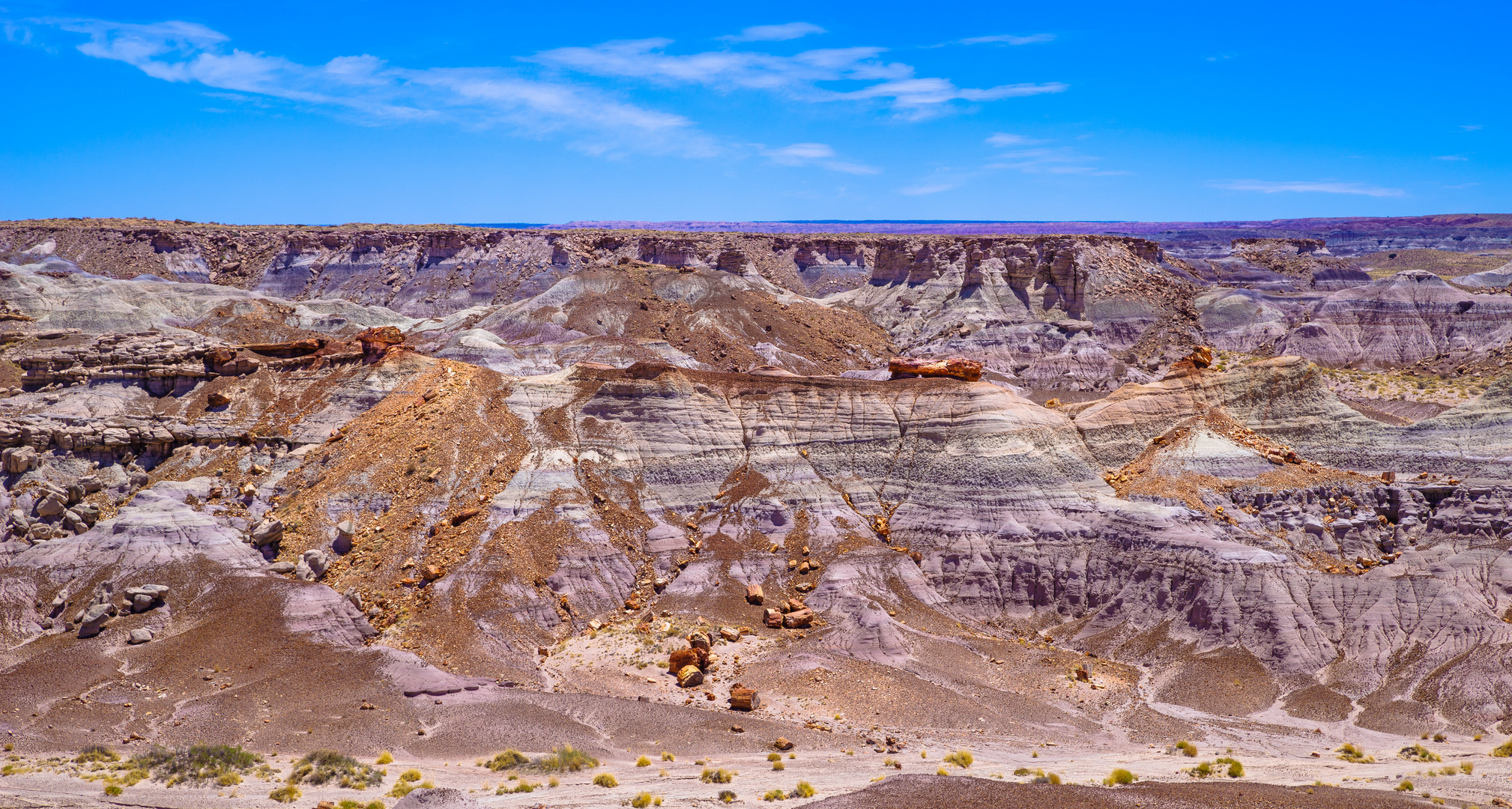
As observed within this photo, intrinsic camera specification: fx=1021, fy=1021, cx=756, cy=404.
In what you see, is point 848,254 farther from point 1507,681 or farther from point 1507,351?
point 1507,681

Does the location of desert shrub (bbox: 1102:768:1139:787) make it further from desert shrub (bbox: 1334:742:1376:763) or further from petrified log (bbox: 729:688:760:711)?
petrified log (bbox: 729:688:760:711)

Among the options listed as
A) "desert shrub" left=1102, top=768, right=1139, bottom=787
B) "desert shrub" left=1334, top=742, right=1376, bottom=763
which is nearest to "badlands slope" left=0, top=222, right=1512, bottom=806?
"desert shrub" left=1334, top=742, right=1376, bottom=763

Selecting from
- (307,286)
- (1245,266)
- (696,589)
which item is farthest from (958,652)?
(1245,266)

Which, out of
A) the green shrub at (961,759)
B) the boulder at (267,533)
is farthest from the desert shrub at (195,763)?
the green shrub at (961,759)

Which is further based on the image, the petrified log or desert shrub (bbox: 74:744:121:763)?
the petrified log

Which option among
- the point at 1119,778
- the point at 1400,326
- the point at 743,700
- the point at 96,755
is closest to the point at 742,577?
the point at 743,700

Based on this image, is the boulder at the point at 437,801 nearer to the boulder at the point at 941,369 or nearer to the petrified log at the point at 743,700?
the petrified log at the point at 743,700
